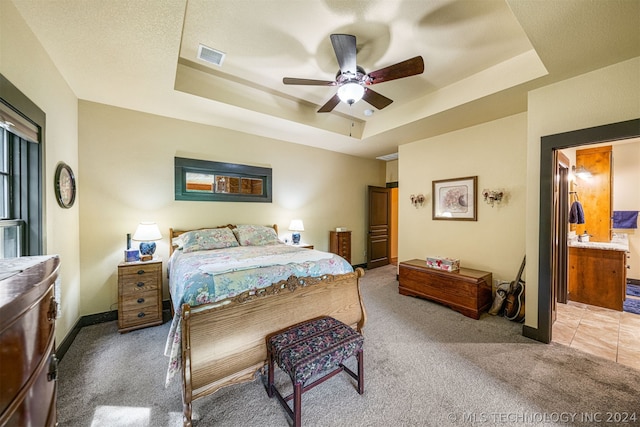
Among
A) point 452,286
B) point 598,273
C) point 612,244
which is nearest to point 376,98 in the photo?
point 452,286

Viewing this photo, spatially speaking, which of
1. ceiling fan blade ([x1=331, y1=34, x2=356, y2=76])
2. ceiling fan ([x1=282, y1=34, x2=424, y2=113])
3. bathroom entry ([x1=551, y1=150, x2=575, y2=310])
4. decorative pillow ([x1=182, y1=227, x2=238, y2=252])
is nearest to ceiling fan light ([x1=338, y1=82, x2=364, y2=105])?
ceiling fan ([x1=282, y1=34, x2=424, y2=113])

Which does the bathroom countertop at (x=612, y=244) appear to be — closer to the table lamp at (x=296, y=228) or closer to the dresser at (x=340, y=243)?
the dresser at (x=340, y=243)

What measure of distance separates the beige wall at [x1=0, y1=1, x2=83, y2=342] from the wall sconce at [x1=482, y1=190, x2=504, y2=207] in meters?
5.03

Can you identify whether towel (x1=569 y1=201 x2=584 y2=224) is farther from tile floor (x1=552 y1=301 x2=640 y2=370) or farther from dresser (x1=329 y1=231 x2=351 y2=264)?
dresser (x1=329 y1=231 x2=351 y2=264)

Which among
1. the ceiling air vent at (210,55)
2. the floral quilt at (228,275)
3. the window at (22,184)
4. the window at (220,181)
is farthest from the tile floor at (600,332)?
the window at (22,184)

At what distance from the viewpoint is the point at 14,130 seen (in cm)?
168

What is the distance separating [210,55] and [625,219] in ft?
23.0

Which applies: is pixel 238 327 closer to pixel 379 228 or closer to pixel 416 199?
pixel 416 199

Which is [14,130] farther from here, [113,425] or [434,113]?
[434,113]

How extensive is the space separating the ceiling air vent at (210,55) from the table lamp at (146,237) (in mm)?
2121

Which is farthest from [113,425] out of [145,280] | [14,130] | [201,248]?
[14,130]

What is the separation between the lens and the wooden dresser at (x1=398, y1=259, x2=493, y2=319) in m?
3.22

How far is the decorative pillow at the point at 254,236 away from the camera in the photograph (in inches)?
144

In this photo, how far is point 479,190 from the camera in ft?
12.4
